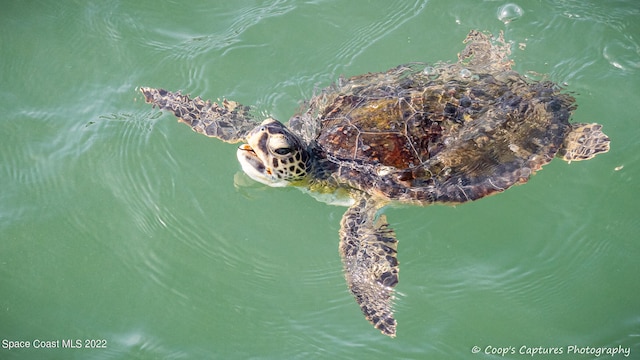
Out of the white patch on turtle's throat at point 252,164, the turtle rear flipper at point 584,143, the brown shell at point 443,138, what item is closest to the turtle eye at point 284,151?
the white patch on turtle's throat at point 252,164

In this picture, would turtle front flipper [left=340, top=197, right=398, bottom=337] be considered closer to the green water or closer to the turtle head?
the green water

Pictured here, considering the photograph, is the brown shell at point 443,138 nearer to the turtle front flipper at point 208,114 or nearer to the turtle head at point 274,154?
the turtle head at point 274,154

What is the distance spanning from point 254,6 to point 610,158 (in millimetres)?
3749

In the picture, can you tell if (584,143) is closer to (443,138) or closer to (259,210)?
(443,138)

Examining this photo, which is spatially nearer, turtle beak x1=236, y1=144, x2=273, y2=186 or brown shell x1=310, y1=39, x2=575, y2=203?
brown shell x1=310, y1=39, x2=575, y2=203

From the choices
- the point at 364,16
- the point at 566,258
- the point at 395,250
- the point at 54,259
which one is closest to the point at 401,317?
the point at 395,250

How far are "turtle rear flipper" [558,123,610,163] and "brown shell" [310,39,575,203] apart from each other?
0.08 meters

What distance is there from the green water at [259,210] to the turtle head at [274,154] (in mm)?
344

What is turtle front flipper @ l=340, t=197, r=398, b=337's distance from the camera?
143 inches

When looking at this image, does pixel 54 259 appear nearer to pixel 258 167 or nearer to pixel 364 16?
pixel 258 167

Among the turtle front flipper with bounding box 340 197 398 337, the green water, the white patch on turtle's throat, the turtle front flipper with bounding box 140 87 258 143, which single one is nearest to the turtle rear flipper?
the green water

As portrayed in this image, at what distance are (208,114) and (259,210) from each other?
1.00 metres

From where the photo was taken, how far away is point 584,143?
13.3 feet

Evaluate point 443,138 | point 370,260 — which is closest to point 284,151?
point 370,260
